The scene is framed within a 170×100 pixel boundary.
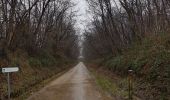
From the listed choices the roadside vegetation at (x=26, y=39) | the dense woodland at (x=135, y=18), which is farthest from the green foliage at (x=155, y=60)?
the roadside vegetation at (x=26, y=39)

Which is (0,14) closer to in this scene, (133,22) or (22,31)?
(22,31)

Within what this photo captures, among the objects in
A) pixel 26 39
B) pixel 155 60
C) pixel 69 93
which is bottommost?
pixel 69 93

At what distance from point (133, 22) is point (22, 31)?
12253mm

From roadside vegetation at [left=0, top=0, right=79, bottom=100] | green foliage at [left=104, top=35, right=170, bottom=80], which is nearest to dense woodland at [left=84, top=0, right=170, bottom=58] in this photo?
green foliage at [left=104, top=35, right=170, bottom=80]

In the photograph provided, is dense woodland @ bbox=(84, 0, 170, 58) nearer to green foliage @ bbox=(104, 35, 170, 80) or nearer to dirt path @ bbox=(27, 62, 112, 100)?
green foliage @ bbox=(104, 35, 170, 80)

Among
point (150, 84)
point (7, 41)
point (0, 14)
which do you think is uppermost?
point (0, 14)

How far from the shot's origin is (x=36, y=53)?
39.7 m

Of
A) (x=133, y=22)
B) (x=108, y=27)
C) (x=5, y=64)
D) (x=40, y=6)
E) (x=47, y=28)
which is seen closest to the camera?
(x=5, y=64)

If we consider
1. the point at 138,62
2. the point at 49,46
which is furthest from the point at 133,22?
→ the point at 49,46

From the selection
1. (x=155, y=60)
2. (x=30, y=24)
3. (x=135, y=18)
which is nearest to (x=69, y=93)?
(x=155, y=60)

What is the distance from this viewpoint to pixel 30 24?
37.5m

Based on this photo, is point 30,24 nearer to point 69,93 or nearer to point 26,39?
point 26,39

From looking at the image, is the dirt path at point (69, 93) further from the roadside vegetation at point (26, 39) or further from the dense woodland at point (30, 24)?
the dense woodland at point (30, 24)

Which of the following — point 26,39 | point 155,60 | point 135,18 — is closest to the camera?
point 155,60
